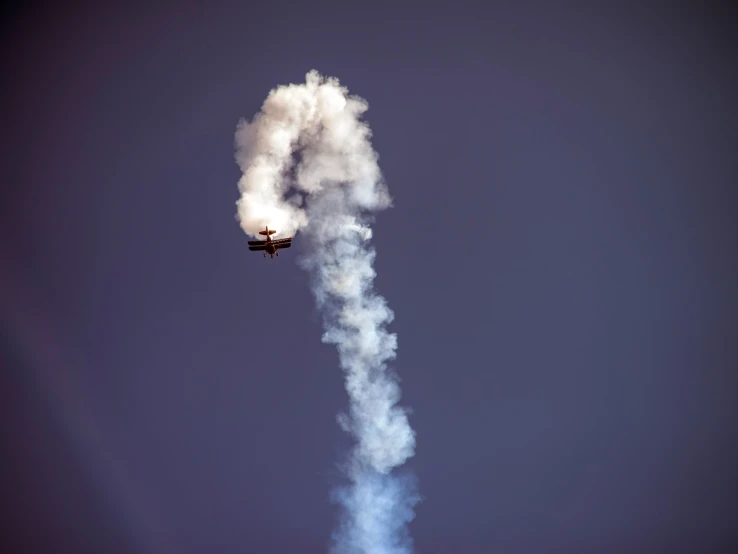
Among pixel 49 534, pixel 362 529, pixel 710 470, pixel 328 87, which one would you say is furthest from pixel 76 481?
pixel 710 470

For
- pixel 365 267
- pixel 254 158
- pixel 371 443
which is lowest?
pixel 371 443

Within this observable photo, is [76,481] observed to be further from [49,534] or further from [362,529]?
[362,529]

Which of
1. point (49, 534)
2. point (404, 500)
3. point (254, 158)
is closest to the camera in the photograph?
point (254, 158)

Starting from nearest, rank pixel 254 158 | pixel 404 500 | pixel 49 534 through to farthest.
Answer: pixel 254 158
pixel 404 500
pixel 49 534

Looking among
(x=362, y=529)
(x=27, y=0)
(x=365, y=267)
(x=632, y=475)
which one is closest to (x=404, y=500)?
(x=362, y=529)

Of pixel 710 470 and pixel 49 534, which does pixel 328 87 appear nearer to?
pixel 49 534

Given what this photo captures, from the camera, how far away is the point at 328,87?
40.8 meters

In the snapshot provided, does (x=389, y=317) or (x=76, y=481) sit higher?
(x=389, y=317)

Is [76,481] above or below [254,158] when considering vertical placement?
below

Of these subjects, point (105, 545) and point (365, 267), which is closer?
point (365, 267)

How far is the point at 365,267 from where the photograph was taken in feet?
141

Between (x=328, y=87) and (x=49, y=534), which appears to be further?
(x=49, y=534)

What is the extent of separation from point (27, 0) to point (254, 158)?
29680 millimetres

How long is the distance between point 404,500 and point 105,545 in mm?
27993
